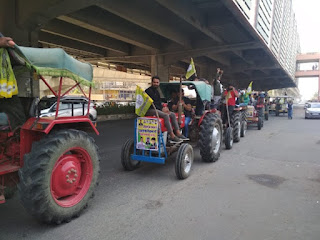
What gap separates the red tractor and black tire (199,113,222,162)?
121 inches

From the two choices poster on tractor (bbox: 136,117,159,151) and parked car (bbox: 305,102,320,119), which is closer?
poster on tractor (bbox: 136,117,159,151)

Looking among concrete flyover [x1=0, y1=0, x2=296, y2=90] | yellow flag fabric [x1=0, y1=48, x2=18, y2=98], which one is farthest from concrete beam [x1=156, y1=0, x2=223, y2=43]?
yellow flag fabric [x1=0, y1=48, x2=18, y2=98]

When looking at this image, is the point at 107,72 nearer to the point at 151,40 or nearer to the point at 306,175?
the point at 151,40

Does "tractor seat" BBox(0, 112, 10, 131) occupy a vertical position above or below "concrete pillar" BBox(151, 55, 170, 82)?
below

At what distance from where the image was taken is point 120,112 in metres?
18.8

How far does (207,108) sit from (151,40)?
1009 cm

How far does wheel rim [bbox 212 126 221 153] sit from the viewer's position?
646 cm

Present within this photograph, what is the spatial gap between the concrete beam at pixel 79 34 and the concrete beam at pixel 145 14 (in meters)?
4.25

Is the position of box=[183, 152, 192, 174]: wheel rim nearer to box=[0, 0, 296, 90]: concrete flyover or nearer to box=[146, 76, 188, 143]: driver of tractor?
box=[146, 76, 188, 143]: driver of tractor

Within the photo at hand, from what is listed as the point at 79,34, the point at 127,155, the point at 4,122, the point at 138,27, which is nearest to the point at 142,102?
the point at 127,155

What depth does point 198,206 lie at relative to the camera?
13.3 ft

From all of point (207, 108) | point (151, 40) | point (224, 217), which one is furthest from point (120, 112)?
point (224, 217)

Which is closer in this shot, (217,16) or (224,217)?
(224,217)

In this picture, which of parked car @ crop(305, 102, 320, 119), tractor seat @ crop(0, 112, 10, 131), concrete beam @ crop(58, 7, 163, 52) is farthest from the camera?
parked car @ crop(305, 102, 320, 119)
